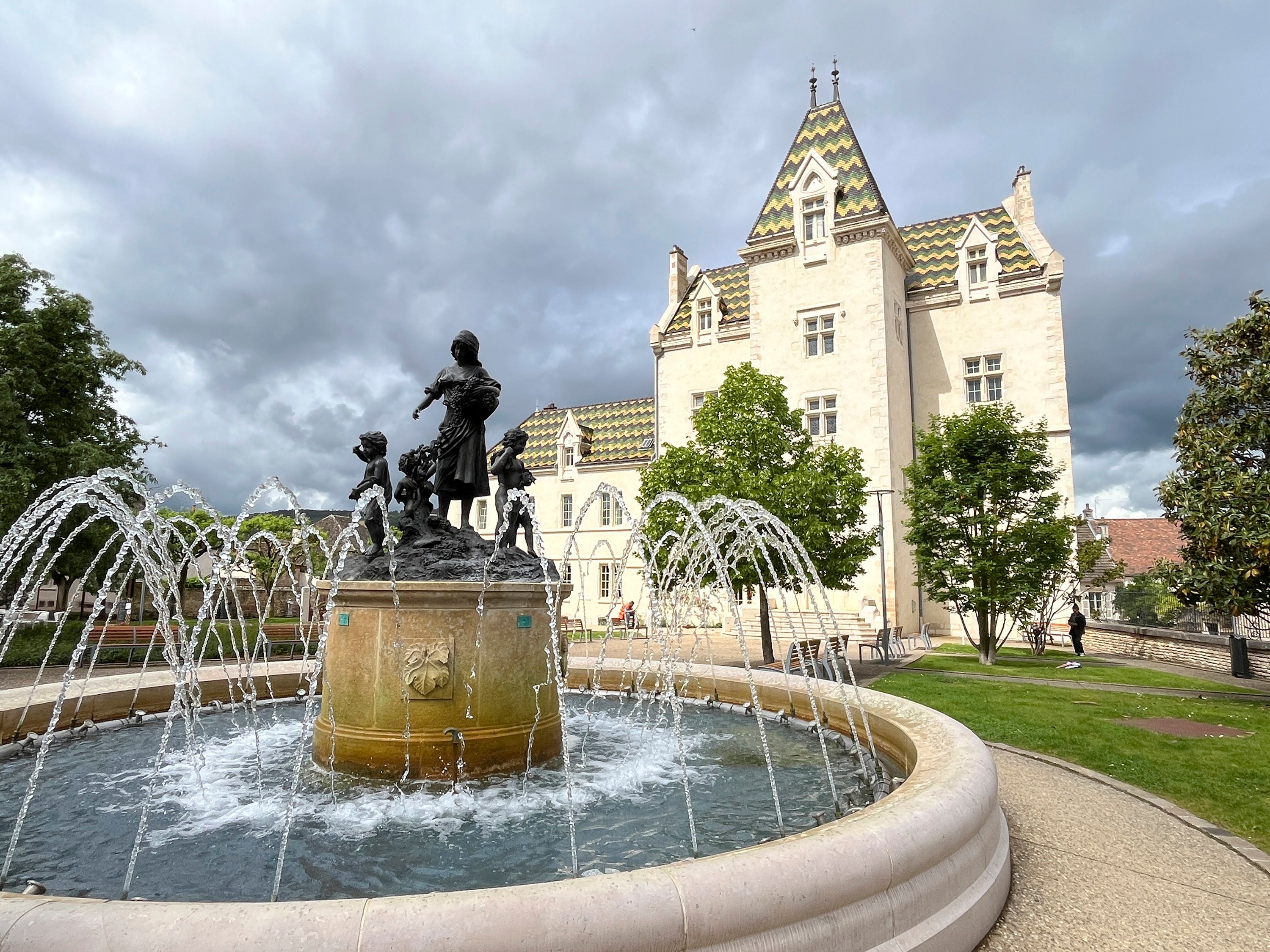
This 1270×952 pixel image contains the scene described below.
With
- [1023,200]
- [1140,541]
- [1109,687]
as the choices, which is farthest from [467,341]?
[1140,541]

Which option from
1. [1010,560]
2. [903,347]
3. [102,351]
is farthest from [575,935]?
[903,347]

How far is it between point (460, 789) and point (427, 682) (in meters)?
1.01

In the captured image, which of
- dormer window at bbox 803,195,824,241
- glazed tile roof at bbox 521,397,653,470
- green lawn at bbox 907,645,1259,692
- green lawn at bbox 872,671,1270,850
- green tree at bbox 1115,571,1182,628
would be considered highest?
dormer window at bbox 803,195,824,241

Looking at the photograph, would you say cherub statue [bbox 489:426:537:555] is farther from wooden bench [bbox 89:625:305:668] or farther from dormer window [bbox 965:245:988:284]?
dormer window [bbox 965:245:988:284]

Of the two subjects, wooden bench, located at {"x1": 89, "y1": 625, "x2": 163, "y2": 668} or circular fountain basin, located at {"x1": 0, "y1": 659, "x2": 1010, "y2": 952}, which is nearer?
circular fountain basin, located at {"x1": 0, "y1": 659, "x2": 1010, "y2": 952}

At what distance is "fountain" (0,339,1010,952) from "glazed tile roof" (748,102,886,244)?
3233 cm

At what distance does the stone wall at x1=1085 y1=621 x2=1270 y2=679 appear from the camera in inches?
840

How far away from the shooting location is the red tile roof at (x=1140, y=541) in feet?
165

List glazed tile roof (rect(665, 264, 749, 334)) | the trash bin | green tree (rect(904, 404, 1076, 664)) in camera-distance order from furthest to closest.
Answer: glazed tile roof (rect(665, 264, 749, 334)) < green tree (rect(904, 404, 1076, 664)) < the trash bin

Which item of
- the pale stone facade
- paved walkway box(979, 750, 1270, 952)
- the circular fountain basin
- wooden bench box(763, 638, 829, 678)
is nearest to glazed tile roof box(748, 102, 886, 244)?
the pale stone facade

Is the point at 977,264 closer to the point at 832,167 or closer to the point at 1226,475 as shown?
the point at 832,167

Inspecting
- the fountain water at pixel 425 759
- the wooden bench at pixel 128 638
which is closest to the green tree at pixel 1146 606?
the fountain water at pixel 425 759

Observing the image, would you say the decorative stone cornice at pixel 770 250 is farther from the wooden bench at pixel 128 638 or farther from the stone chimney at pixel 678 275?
the wooden bench at pixel 128 638

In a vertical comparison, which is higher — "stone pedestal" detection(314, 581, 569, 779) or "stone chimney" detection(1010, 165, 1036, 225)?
"stone chimney" detection(1010, 165, 1036, 225)
